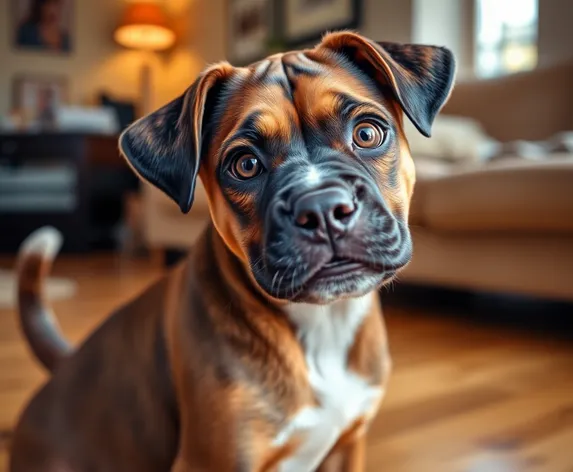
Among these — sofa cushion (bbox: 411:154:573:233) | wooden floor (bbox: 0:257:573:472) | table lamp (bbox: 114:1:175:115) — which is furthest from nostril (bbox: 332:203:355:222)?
table lamp (bbox: 114:1:175:115)

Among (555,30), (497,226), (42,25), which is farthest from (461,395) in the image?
(42,25)

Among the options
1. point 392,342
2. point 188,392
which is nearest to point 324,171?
point 188,392

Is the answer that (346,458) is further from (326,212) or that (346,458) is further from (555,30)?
(555,30)

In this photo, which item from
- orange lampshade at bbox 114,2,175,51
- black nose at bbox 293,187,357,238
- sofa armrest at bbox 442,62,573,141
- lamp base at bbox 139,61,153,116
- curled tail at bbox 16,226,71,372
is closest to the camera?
black nose at bbox 293,187,357,238

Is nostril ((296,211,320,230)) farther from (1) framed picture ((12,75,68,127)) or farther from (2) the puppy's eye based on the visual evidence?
(1) framed picture ((12,75,68,127))

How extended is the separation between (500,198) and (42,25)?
5967 mm

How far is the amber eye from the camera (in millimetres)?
926

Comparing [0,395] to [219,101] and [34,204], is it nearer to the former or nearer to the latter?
[219,101]

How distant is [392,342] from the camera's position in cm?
233

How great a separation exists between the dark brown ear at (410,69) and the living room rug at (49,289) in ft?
8.44

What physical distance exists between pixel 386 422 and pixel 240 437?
0.72 meters

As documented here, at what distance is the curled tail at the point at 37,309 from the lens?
4.24ft

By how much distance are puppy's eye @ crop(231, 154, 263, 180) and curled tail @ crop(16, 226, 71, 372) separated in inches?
21.3

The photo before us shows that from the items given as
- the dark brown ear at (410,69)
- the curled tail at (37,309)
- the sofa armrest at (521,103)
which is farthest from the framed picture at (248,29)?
the dark brown ear at (410,69)
